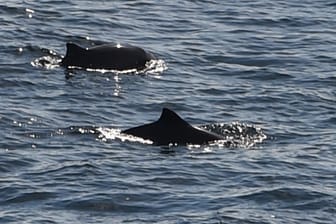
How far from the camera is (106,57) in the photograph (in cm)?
3253

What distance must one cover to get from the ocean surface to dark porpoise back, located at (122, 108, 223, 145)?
23cm

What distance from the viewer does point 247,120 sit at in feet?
91.8

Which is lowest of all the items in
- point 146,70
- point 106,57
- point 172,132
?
point 146,70

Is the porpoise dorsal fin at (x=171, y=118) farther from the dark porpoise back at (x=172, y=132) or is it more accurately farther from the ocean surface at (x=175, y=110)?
the ocean surface at (x=175, y=110)

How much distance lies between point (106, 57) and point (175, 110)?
4180 mm

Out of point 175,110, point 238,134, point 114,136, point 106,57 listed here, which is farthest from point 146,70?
point 114,136

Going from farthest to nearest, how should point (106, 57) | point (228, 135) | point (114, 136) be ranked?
point (106, 57)
point (228, 135)
point (114, 136)

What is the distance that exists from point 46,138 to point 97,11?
14.1m

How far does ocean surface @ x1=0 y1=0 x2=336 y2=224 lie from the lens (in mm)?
22203

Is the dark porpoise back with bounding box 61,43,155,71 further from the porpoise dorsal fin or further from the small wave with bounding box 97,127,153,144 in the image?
the porpoise dorsal fin

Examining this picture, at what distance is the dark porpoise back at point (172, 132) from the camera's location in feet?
84.9

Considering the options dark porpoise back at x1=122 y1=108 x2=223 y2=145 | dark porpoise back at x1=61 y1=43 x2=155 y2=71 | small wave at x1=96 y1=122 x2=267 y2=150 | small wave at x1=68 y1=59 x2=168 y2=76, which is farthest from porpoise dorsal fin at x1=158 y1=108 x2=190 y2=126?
dark porpoise back at x1=61 y1=43 x2=155 y2=71

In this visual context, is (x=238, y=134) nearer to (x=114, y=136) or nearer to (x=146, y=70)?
(x=114, y=136)

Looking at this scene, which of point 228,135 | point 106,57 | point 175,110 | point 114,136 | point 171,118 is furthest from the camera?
point 106,57
